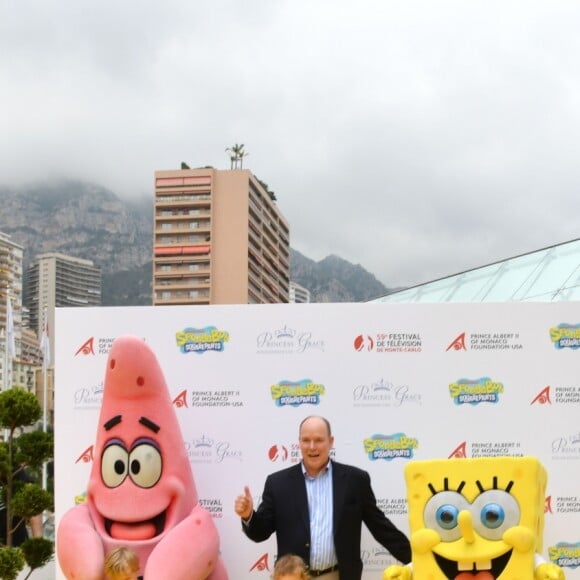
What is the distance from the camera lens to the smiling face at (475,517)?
13.3 feet

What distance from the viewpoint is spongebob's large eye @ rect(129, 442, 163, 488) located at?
190 inches

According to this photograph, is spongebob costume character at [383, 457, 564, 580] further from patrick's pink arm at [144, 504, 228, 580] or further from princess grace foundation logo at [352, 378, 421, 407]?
princess grace foundation logo at [352, 378, 421, 407]

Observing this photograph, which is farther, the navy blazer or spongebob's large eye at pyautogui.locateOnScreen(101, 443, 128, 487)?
spongebob's large eye at pyautogui.locateOnScreen(101, 443, 128, 487)

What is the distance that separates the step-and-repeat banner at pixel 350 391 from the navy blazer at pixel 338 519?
2.78 feet

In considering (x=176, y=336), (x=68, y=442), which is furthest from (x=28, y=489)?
(x=176, y=336)

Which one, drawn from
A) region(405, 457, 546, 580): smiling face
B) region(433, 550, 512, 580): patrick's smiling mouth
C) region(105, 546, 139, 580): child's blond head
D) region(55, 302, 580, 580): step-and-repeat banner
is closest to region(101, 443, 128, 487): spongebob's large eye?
region(105, 546, 139, 580): child's blond head

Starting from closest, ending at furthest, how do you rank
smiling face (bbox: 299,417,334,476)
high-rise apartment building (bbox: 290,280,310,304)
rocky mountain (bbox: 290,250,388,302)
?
smiling face (bbox: 299,417,334,476), high-rise apartment building (bbox: 290,280,310,304), rocky mountain (bbox: 290,250,388,302)

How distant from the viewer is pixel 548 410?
18.1 ft

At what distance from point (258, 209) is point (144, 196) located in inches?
3673

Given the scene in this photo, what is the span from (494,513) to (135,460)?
2038 mm

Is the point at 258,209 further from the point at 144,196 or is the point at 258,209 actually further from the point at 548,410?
the point at 144,196

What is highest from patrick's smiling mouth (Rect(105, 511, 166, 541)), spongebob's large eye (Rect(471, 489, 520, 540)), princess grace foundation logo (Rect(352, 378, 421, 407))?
princess grace foundation logo (Rect(352, 378, 421, 407))

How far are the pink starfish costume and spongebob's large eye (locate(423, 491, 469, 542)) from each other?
1.35 meters

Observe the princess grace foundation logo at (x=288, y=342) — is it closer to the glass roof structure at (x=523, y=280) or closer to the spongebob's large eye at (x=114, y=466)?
the spongebob's large eye at (x=114, y=466)
